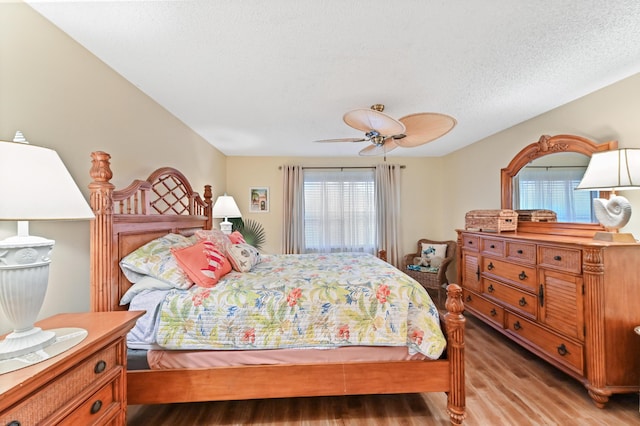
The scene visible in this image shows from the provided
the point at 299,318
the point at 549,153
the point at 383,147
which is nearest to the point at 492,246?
the point at 549,153

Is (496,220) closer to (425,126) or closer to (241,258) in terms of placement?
(425,126)

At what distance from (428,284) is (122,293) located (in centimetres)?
382

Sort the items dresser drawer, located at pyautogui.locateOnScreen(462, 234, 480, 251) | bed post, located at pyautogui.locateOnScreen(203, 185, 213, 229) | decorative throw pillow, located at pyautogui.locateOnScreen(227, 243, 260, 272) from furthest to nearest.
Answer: bed post, located at pyautogui.locateOnScreen(203, 185, 213, 229) → dresser drawer, located at pyautogui.locateOnScreen(462, 234, 480, 251) → decorative throw pillow, located at pyautogui.locateOnScreen(227, 243, 260, 272)

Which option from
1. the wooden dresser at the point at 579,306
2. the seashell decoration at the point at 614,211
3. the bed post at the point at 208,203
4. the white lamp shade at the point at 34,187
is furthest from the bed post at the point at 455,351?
the bed post at the point at 208,203

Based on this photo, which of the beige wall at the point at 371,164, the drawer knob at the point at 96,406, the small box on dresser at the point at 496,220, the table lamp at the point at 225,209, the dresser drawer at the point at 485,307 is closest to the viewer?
the drawer knob at the point at 96,406

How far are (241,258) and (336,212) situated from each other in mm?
2624

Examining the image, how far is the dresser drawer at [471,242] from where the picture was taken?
3.09 m

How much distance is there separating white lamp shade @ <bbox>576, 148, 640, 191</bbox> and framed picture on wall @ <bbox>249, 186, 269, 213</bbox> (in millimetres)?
4060

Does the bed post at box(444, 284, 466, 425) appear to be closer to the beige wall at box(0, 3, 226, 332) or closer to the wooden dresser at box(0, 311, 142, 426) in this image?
the wooden dresser at box(0, 311, 142, 426)

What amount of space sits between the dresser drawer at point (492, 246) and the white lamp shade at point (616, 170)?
88 centimetres

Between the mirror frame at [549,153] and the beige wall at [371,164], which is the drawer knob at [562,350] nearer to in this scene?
the mirror frame at [549,153]

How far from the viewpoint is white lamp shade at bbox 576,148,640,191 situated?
6.21 feet

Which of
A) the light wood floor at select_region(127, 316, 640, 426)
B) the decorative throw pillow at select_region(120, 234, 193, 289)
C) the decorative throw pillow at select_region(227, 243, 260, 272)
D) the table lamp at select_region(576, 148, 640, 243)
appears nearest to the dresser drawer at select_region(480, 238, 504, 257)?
the table lamp at select_region(576, 148, 640, 243)

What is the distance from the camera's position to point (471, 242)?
3.21 meters
